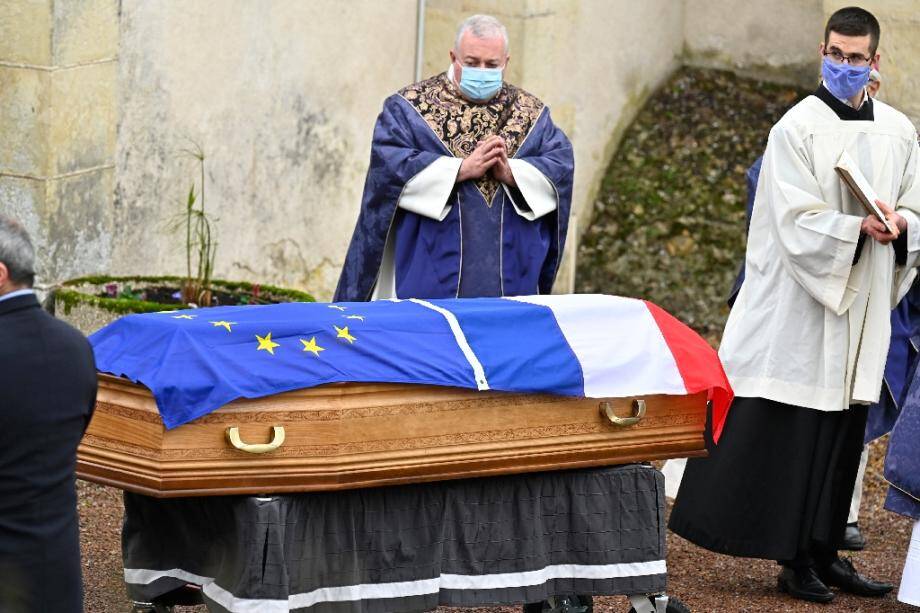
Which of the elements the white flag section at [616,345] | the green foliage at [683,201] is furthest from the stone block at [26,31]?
the green foliage at [683,201]

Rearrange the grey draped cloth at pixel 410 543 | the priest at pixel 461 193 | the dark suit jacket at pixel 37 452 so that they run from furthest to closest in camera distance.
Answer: the priest at pixel 461 193 < the grey draped cloth at pixel 410 543 < the dark suit jacket at pixel 37 452

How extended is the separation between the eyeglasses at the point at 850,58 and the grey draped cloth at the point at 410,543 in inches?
71.0

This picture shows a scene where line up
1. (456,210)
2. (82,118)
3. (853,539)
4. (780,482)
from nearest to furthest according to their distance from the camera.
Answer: (456,210) → (780,482) → (853,539) → (82,118)

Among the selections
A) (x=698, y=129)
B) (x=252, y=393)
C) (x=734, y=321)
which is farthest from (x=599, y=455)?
(x=698, y=129)

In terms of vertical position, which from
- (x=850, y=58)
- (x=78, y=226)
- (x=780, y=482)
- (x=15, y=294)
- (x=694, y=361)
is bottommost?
(x=780, y=482)

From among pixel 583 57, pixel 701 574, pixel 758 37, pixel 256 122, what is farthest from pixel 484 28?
pixel 758 37

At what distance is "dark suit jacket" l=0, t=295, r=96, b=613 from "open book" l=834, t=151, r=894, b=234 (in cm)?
292

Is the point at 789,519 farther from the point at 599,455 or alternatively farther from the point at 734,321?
the point at 599,455

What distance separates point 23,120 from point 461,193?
2579 millimetres

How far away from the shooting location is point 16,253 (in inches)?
147

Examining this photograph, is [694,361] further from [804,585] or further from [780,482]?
[804,585]

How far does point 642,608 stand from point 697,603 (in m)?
0.91

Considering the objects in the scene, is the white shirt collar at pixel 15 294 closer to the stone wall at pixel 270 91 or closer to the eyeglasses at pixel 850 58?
the eyeglasses at pixel 850 58

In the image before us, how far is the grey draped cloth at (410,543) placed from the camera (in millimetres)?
4602
